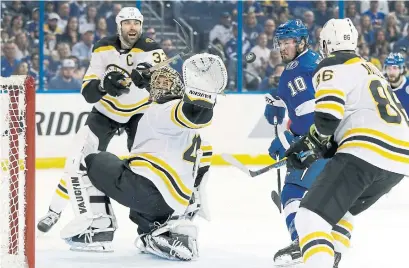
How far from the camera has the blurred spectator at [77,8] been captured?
847cm

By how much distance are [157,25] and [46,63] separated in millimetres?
1023

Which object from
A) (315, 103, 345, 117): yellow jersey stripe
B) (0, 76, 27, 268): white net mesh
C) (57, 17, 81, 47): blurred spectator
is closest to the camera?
(315, 103, 345, 117): yellow jersey stripe

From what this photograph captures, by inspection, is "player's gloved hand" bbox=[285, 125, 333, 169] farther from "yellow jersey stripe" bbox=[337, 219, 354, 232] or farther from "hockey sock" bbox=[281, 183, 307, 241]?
"hockey sock" bbox=[281, 183, 307, 241]

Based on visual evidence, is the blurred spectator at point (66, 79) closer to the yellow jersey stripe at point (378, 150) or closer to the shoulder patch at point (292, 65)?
the shoulder patch at point (292, 65)

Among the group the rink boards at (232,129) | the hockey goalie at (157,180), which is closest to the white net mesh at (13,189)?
the hockey goalie at (157,180)

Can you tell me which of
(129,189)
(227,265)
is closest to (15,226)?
(129,189)

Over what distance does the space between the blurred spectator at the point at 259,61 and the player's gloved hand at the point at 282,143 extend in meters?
4.19

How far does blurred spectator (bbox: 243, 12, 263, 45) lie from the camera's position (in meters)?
8.77

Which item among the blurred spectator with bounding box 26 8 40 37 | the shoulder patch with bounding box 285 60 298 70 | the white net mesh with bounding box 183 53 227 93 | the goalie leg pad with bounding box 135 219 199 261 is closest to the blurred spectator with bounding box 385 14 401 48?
the blurred spectator with bounding box 26 8 40 37

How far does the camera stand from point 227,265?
4285mm

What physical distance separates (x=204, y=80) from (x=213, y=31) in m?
4.77

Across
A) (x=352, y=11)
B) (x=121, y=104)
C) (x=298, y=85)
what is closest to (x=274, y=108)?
(x=298, y=85)

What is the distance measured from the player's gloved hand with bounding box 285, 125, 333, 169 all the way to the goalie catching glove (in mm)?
422

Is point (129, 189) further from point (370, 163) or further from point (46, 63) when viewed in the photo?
point (46, 63)
